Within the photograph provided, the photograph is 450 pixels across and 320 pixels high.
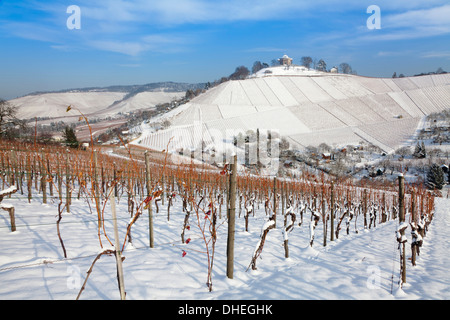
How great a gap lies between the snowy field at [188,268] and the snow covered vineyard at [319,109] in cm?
2506

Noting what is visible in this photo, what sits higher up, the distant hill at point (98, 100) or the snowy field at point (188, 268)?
the distant hill at point (98, 100)

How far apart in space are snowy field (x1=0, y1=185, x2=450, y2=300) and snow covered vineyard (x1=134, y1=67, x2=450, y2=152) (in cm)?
2506

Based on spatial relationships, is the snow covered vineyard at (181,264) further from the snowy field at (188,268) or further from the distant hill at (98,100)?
the distant hill at (98,100)

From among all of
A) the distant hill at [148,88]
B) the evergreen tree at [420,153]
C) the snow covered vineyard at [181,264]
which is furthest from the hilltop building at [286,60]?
the snow covered vineyard at [181,264]

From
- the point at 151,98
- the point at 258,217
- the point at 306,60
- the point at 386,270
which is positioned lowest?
the point at 258,217

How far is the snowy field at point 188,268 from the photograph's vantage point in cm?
→ 293

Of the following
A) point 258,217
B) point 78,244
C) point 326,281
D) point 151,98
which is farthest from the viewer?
point 151,98

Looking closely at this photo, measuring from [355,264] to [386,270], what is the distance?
43 cm

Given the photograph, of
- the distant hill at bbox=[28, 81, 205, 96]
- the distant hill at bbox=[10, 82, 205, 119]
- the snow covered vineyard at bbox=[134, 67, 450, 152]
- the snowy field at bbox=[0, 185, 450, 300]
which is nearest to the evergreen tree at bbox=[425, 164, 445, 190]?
the snow covered vineyard at bbox=[134, 67, 450, 152]

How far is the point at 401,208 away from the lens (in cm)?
357
